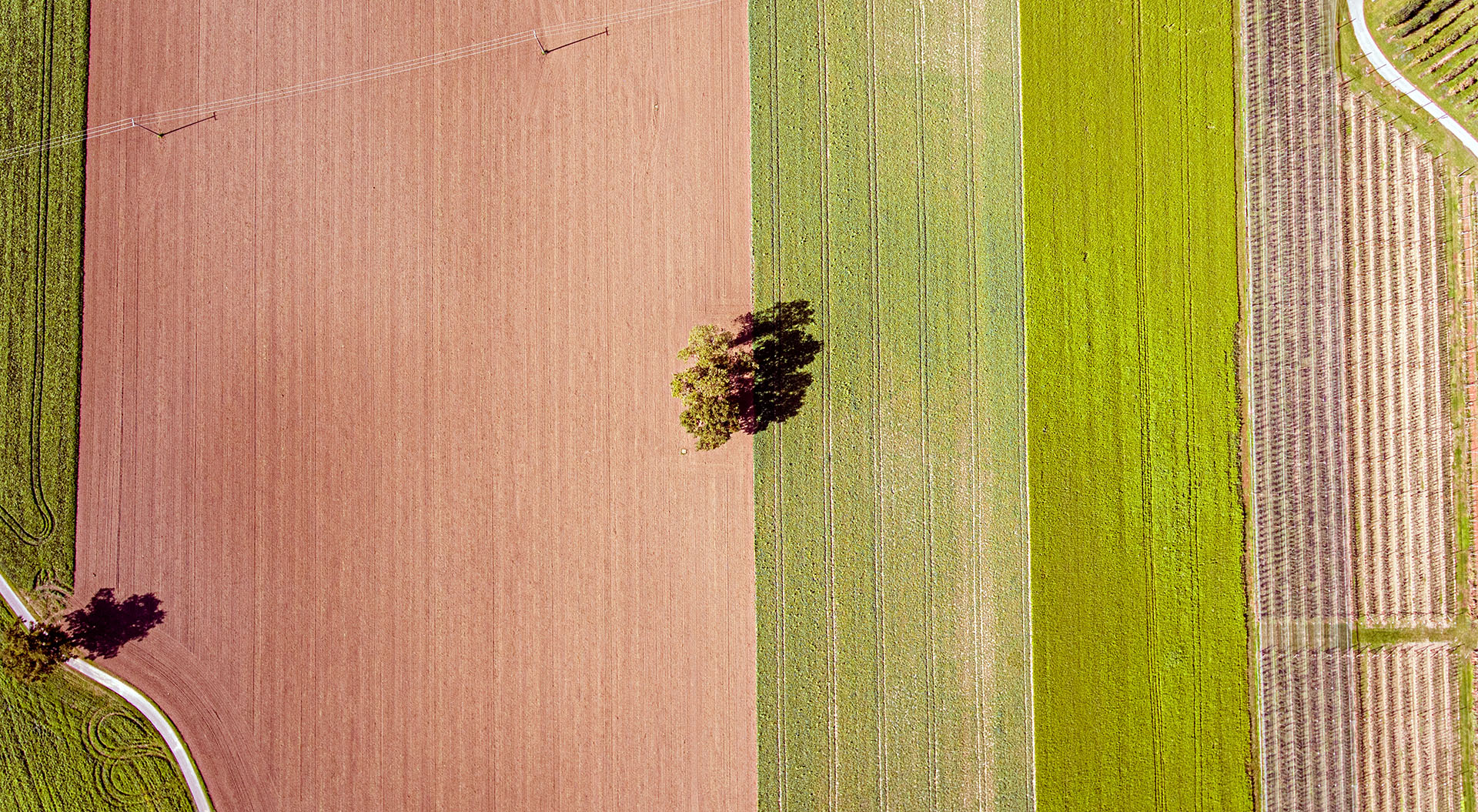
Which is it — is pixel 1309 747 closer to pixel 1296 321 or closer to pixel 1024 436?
pixel 1024 436

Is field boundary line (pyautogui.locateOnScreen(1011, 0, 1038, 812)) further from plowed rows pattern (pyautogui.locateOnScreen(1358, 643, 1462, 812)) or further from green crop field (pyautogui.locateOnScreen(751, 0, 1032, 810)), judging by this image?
plowed rows pattern (pyautogui.locateOnScreen(1358, 643, 1462, 812))

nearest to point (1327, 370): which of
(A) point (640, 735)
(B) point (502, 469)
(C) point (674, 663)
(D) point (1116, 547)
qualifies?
(D) point (1116, 547)

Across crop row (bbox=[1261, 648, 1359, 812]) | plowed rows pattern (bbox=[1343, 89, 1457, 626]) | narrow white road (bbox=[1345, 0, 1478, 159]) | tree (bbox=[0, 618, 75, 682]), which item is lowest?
crop row (bbox=[1261, 648, 1359, 812])

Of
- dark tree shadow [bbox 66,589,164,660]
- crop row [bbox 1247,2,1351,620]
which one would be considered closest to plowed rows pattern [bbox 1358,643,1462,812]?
crop row [bbox 1247,2,1351,620]

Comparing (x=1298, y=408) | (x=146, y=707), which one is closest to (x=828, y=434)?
(x=1298, y=408)

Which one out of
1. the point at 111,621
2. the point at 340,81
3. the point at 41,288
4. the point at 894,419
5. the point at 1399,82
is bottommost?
the point at 111,621

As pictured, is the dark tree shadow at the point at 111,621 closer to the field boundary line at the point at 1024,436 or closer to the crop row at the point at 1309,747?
the field boundary line at the point at 1024,436
